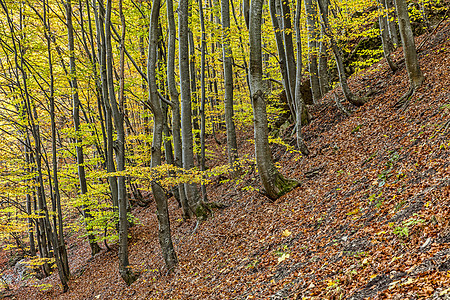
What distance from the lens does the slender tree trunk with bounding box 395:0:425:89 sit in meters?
7.66

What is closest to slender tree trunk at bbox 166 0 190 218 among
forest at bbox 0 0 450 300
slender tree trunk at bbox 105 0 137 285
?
forest at bbox 0 0 450 300

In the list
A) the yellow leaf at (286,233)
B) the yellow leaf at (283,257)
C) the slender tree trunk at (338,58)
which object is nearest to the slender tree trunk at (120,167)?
the yellow leaf at (286,233)

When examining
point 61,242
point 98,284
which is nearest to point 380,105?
point 98,284

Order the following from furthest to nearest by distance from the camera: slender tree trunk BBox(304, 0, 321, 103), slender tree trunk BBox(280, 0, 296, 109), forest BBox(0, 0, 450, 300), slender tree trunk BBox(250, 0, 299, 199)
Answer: slender tree trunk BBox(304, 0, 321, 103)
slender tree trunk BBox(280, 0, 296, 109)
slender tree trunk BBox(250, 0, 299, 199)
forest BBox(0, 0, 450, 300)

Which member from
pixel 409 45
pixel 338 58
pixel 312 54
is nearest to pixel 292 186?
pixel 338 58

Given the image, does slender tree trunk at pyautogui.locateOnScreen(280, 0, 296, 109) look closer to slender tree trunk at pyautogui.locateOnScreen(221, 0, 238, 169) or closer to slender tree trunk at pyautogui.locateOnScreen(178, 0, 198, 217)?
slender tree trunk at pyautogui.locateOnScreen(221, 0, 238, 169)

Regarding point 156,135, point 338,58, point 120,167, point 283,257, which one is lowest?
point 283,257

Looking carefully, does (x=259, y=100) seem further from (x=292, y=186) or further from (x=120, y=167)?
(x=120, y=167)

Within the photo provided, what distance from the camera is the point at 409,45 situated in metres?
7.75

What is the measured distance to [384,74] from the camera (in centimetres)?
1046

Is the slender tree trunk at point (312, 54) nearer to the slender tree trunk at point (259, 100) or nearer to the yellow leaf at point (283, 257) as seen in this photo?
the slender tree trunk at point (259, 100)

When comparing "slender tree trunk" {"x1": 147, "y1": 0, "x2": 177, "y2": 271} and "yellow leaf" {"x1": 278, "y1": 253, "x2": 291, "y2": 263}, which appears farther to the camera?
"slender tree trunk" {"x1": 147, "y1": 0, "x2": 177, "y2": 271}

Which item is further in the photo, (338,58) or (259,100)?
(338,58)

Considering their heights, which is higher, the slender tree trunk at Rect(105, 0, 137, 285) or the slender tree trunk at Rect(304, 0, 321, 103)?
the slender tree trunk at Rect(304, 0, 321, 103)
